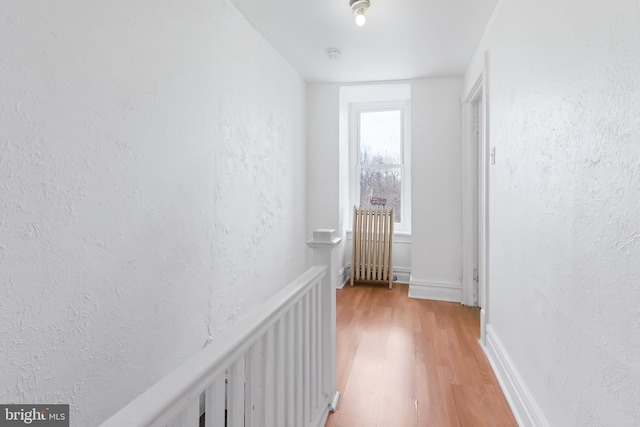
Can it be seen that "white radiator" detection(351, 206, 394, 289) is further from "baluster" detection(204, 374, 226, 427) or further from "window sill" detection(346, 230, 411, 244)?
"baluster" detection(204, 374, 226, 427)

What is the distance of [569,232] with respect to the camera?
48.6 inches

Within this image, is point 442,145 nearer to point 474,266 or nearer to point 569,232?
point 474,266

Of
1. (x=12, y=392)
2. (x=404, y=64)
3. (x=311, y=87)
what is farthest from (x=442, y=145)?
(x=12, y=392)

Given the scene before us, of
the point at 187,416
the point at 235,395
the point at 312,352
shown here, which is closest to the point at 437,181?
the point at 312,352

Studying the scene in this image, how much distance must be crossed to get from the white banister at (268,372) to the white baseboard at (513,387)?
0.93 m

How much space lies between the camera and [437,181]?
3752 mm

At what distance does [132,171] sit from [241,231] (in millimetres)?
1077

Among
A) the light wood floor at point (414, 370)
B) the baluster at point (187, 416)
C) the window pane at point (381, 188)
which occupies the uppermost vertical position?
the window pane at point (381, 188)

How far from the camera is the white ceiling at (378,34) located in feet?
7.65

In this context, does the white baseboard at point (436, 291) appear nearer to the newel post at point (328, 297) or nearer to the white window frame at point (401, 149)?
the white window frame at point (401, 149)

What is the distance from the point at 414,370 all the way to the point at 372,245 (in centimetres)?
212

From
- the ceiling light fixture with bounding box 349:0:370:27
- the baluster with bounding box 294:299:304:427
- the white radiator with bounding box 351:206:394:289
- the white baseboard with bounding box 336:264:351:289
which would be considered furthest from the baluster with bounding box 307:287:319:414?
the white radiator with bounding box 351:206:394:289

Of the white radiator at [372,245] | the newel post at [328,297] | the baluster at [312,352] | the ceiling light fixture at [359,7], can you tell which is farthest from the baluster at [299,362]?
the white radiator at [372,245]

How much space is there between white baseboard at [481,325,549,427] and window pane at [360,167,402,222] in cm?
241
